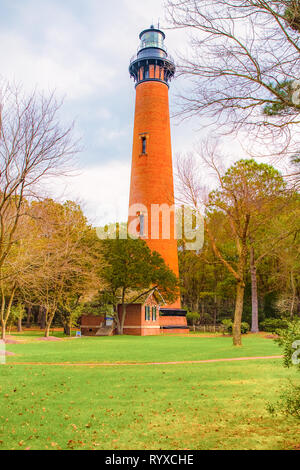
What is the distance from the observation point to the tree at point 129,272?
3312cm

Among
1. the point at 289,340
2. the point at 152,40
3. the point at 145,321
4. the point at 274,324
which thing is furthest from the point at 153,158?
the point at 289,340

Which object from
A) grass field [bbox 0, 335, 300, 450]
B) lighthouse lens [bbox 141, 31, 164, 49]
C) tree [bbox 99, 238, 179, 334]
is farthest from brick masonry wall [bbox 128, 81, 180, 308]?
grass field [bbox 0, 335, 300, 450]

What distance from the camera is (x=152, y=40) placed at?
39281mm

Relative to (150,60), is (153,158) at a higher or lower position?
lower

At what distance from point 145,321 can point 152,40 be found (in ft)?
85.5

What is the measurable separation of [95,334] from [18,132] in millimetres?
27714

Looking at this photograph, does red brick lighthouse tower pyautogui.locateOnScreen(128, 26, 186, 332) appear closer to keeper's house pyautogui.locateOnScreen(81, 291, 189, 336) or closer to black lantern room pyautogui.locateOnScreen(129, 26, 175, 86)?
black lantern room pyautogui.locateOnScreen(129, 26, 175, 86)

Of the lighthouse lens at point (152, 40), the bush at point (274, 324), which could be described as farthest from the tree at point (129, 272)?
the lighthouse lens at point (152, 40)

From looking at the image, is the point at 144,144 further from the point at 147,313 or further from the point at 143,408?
the point at 143,408

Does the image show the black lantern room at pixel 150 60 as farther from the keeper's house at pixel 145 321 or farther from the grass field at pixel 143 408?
the grass field at pixel 143 408

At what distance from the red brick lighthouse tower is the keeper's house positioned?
407cm

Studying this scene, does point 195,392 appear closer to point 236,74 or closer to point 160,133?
point 236,74

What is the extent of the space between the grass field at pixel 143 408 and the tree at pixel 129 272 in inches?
822
